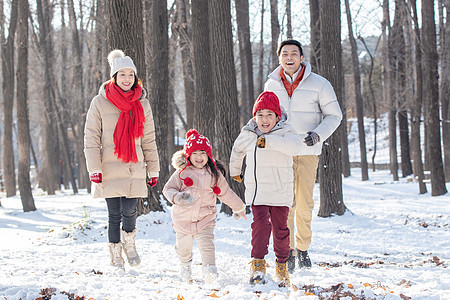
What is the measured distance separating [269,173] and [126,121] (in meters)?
1.70

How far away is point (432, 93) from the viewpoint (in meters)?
14.3

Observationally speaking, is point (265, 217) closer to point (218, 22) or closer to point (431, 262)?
point (431, 262)

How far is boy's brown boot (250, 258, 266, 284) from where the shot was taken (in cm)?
416

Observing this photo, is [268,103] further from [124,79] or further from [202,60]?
[202,60]

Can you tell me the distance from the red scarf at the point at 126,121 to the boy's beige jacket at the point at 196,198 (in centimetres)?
70

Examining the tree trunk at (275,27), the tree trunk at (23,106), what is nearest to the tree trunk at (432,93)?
the tree trunk at (275,27)

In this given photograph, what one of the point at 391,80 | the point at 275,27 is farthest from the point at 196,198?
the point at 391,80

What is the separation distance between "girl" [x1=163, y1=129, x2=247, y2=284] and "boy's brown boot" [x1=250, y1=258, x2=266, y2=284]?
450 millimetres

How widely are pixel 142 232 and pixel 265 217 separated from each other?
3965mm

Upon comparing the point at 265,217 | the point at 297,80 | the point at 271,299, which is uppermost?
the point at 297,80

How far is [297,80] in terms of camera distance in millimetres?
5199

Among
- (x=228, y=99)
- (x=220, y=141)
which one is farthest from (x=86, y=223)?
(x=228, y=99)

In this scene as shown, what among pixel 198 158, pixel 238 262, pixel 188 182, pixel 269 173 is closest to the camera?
pixel 269 173

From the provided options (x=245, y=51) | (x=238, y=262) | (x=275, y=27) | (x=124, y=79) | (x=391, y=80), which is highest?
(x=275, y=27)
